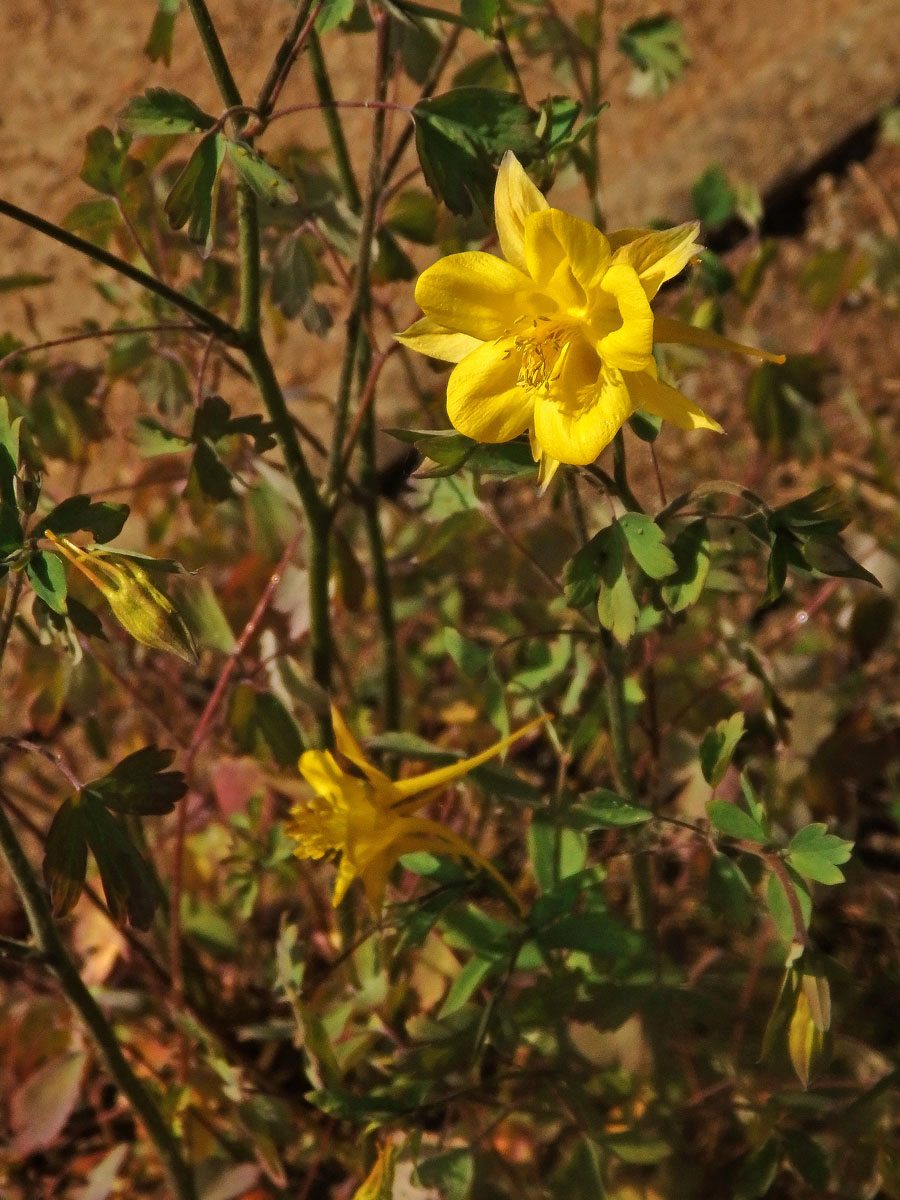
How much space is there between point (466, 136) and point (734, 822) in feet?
1.78

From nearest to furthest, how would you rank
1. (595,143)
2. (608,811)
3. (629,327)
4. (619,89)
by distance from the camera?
(629,327) < (608,811) < (595,143) < (619,89)

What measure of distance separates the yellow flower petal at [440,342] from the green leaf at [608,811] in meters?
0.35

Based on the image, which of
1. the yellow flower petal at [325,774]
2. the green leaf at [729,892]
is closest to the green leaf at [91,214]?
the yellow flower petal at [325,774]

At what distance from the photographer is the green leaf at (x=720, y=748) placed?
3.23 ft

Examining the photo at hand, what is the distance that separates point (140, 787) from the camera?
37.9 inches

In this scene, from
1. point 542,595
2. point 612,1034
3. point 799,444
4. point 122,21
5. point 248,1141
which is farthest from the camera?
point 122,21

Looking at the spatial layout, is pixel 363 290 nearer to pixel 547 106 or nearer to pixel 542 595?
pixel 547 106

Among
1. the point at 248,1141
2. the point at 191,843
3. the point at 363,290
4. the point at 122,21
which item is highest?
the point at 122,21

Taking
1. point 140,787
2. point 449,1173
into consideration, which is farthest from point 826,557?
point 449,1173

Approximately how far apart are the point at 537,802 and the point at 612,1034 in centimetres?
26

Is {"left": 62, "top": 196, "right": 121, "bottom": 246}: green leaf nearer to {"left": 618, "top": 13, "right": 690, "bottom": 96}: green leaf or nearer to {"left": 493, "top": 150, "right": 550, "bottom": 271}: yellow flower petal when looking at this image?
{"left": 493, "top": 150, "right": 550, "bottom": 271}: yellow flower petal

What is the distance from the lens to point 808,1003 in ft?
2.97

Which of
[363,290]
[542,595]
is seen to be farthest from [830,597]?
[363,290]

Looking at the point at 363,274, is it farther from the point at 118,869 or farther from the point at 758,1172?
the point at 758,1172
